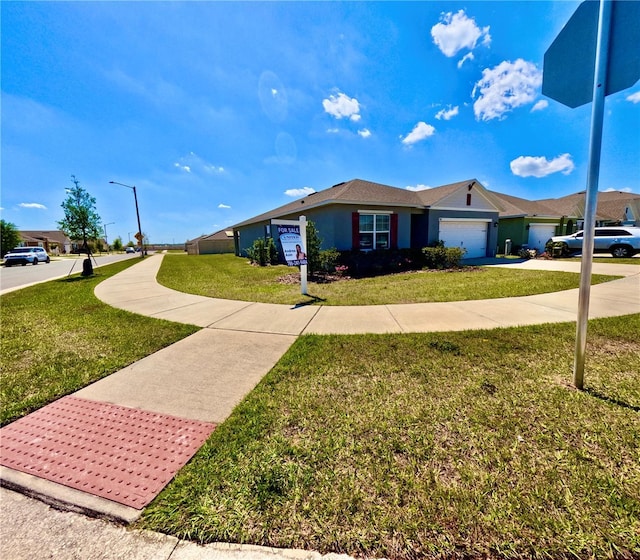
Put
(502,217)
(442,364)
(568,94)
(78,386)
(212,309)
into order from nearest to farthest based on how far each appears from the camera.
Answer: (568,94) < (78,386) < (442,364) < (212,309) < (502,217)

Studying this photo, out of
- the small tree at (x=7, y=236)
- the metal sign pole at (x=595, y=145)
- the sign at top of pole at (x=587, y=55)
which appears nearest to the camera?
the sign at top of pole at (x=587, y=55)

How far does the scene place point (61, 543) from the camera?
63.2 inches

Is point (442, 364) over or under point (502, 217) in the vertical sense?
under

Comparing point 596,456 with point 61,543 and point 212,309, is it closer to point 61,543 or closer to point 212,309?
point 61,543

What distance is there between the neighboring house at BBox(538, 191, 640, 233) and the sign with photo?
2522 cm

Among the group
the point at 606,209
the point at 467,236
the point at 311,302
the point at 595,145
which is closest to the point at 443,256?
the point at 467,236

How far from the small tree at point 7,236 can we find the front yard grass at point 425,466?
64069mm

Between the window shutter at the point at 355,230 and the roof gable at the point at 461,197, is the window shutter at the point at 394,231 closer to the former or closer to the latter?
the window shutter at the point at 355,230

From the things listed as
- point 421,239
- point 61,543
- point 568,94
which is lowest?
point 61,543

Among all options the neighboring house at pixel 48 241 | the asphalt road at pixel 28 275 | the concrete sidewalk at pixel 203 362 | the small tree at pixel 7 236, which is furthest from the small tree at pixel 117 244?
the concrete sidewalk at pixel 203 362

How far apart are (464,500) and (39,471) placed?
3047 millimetres

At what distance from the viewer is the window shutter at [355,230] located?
13.6 meters

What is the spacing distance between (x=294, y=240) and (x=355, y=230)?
20.7 feet

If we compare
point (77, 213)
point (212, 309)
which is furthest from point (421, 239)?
point (77, 213)
